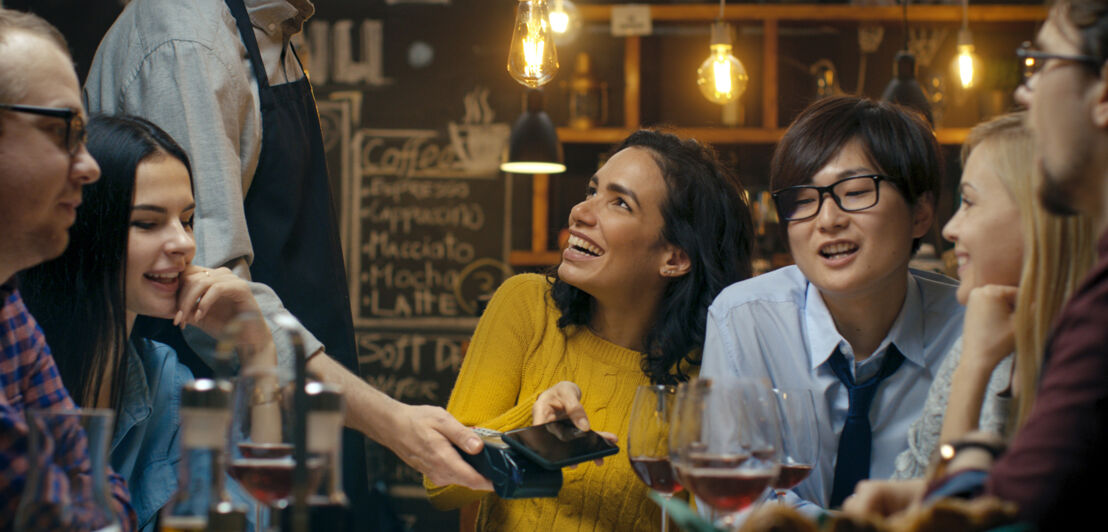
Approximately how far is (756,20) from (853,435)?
305cm

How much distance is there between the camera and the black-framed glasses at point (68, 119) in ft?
3.38

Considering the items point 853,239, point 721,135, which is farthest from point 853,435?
point 721,135

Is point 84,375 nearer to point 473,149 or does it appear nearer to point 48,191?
point 48,191

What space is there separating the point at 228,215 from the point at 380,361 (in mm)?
3134

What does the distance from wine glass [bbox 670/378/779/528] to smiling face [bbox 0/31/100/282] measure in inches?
28.2

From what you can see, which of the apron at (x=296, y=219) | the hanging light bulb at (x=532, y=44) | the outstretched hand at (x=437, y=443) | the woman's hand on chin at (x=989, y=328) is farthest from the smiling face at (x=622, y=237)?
the woman's hand on chin at (x=989, y=328)

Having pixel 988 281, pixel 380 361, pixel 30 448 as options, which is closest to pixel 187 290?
pixel 30 448

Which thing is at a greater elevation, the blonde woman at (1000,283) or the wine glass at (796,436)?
the blonde woman at (1000,283)

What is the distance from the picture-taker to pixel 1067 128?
0.80m

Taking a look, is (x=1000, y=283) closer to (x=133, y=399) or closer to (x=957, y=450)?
(x=957, y=450)

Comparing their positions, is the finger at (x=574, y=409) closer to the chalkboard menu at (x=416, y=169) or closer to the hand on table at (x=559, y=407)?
the hand on table at (x=559, y=407)

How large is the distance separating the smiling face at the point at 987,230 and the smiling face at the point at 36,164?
3.62 feet

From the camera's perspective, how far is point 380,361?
183 inches

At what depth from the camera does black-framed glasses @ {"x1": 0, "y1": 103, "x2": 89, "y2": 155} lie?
3.38 feet
